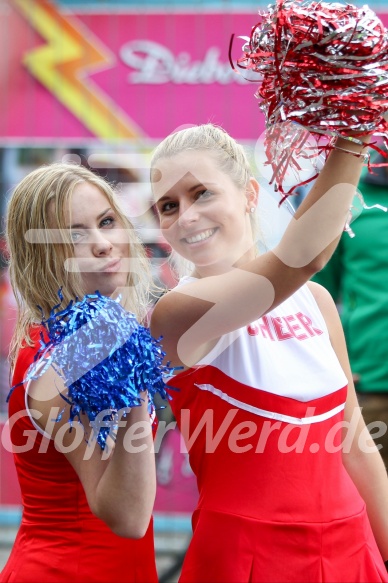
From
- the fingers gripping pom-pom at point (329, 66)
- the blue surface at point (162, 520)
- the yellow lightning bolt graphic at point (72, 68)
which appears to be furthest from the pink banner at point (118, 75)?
the fingers gripping pom-pom at point (329, 66)

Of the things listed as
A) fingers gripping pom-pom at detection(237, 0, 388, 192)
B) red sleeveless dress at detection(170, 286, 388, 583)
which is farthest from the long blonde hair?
fingers gripping pom-pom at detection(237, 0, 388, 192)

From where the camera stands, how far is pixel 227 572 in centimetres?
171

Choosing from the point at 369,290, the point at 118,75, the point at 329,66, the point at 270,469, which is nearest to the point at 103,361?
the point at 270,469

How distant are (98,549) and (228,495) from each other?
0.28 metres

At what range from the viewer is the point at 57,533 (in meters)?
1.81

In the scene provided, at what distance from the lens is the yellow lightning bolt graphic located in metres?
4.22

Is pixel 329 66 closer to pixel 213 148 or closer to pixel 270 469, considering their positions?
pixel 213 148

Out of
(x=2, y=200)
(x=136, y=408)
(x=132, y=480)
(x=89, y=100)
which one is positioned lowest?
(x=2, y=200)

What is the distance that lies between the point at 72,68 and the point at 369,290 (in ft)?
6.78

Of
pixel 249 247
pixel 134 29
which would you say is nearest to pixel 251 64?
pixel 249 247

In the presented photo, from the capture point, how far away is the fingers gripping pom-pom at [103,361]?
4.92 feet

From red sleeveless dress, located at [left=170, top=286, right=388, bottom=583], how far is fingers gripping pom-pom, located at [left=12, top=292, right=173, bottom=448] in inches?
9.7

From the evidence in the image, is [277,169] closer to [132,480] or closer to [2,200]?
[132,480]

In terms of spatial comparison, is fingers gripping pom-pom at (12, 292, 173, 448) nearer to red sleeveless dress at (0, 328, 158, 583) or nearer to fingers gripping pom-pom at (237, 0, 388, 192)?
red sleeveless dress at (0, 328, 158, 583)
